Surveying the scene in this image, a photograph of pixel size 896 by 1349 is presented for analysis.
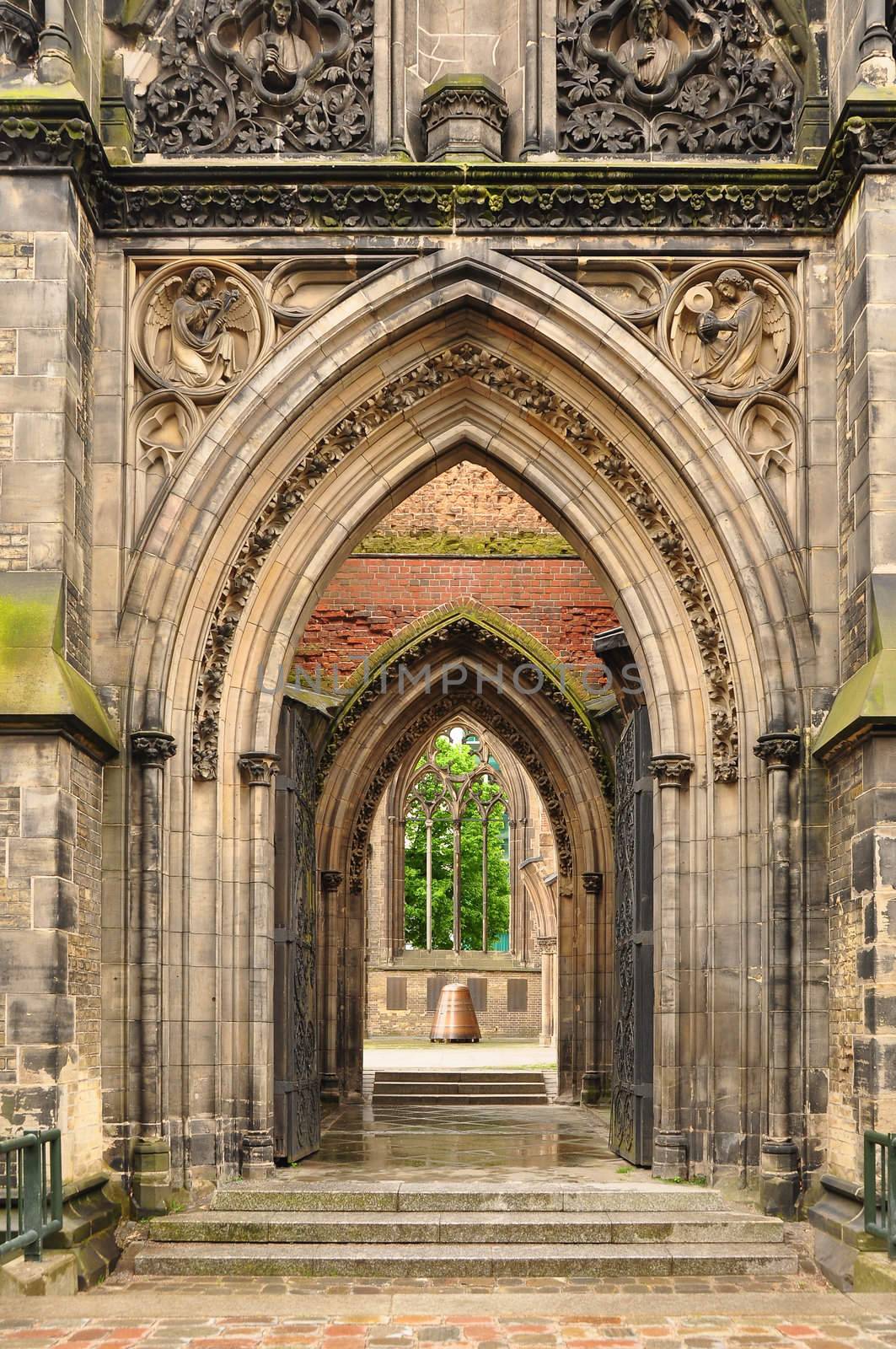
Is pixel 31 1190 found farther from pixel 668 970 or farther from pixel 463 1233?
pixel 668 970

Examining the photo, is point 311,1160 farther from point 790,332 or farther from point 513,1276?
point 790,332

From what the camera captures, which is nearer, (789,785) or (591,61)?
(789,785)

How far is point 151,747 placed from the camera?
10453mm

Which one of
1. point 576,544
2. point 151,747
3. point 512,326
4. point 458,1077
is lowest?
point 458,1077

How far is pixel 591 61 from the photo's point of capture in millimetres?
11281

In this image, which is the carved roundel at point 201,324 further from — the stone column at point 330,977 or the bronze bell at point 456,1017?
the bronze bell at point 456,1017

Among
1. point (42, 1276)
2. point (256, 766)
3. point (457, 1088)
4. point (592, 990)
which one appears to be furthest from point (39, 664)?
point (457, 1088)

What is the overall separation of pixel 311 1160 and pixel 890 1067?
15.2 feet

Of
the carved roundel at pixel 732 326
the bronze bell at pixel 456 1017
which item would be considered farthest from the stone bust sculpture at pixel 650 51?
the bronze bell at pixel 456 1017

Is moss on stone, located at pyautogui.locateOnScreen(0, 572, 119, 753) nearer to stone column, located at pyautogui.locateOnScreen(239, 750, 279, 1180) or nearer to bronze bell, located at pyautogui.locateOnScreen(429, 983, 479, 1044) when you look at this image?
stone column, located at pyautogui.locateOnScreen(239, 750, 279, 1180)

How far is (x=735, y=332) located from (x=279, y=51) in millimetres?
3355

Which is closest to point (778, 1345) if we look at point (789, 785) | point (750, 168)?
point (789, 785)

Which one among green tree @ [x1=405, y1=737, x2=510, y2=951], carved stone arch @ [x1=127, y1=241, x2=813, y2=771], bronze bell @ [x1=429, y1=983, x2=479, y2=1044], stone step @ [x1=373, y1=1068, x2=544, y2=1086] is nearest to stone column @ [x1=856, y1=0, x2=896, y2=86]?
carved stone arch @ [x1=127, y1=241, x2=813, y2=771]

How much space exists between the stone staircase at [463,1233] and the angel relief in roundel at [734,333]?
16.0 ft
